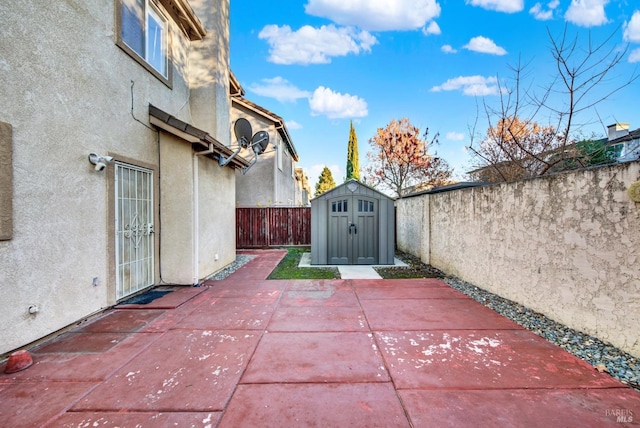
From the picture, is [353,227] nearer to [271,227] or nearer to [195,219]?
[195,219]

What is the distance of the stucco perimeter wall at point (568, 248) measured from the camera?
124 inches

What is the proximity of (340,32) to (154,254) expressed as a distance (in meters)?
11.7

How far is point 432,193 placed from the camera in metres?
8.56

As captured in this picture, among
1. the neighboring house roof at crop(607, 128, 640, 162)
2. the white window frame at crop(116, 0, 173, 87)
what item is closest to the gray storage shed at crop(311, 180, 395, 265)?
the neighboring house roof at crop(607, 128, 640, 162)

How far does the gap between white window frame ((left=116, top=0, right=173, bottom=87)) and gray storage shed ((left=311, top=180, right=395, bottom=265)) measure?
5.04 m

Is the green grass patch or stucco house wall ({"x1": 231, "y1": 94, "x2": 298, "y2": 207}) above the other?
stucco house wall ({"x1": 231, "y1": 94, "x2": 298, "y2": 207})

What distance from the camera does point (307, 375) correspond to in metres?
2.80

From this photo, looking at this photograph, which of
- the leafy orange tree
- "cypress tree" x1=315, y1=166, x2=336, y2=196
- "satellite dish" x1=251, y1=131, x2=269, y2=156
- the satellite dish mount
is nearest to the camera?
the satellite dish mount

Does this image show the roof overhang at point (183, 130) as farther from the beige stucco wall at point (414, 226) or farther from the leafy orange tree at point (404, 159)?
the leafy orange tree at point (404, 159)

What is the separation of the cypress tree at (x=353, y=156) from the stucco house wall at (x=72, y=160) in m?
19.9

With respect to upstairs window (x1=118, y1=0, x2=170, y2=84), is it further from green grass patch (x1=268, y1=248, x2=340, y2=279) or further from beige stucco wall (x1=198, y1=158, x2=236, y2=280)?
green grass patch (x1=268, y1=248, x2=340, y2=279)

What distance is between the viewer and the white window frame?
16.4 ft

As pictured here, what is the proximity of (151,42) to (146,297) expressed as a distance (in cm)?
549
